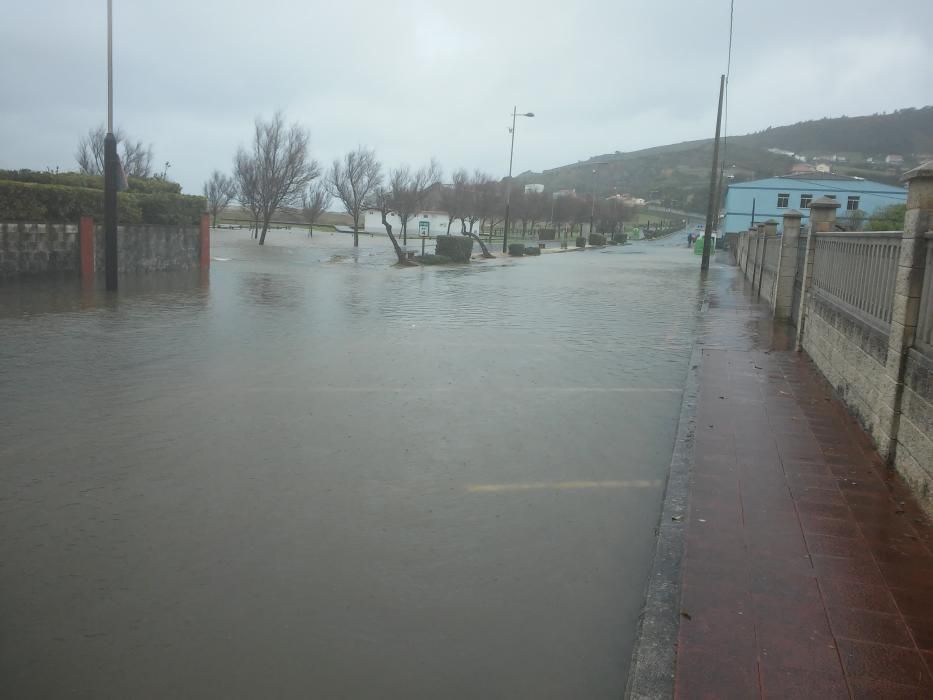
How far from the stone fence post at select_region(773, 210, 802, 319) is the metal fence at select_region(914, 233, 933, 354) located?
9.53m

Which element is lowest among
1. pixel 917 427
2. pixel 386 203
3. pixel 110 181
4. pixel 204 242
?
pixel 917 427

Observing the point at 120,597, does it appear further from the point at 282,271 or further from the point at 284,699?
the point at 282,271

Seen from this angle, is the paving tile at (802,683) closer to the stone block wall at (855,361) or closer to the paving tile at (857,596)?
the paving tile at (857,596)

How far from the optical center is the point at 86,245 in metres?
20.2

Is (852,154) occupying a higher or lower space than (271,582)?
higher

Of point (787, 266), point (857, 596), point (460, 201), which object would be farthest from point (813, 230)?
point (460, 201)

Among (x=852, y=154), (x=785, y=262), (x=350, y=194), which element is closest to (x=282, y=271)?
(x=785, y=262)

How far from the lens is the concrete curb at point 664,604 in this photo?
3.23 metres

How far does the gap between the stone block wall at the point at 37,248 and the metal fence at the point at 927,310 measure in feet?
61.2

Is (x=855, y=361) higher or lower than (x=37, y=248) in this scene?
lower

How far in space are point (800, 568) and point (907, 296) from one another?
8.69 ft

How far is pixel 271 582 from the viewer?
415 centimetres

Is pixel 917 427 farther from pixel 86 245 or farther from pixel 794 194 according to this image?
pixel 794 194

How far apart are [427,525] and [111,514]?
1.93 meters
